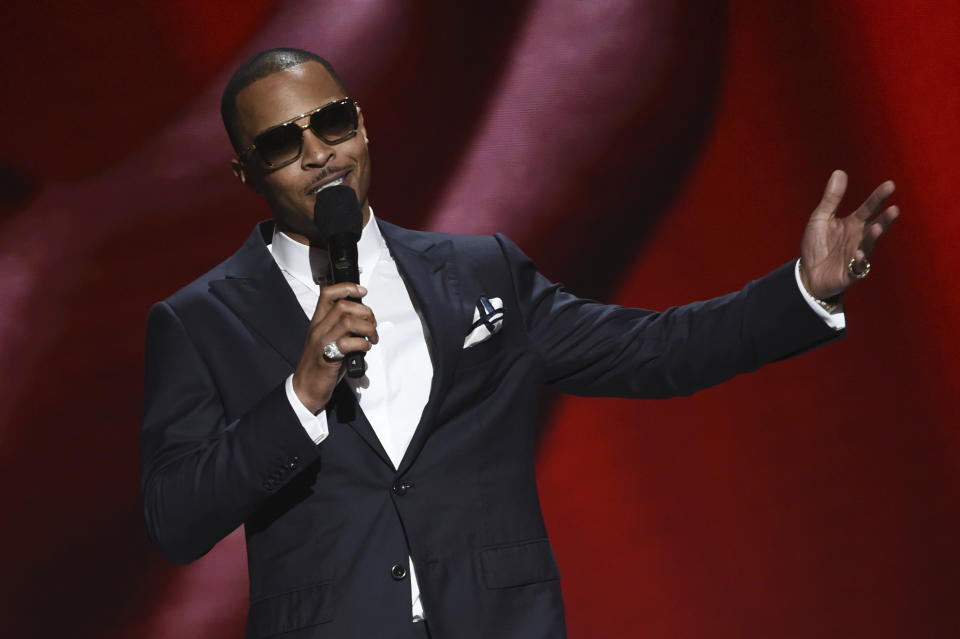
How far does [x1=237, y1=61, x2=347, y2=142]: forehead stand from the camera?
176cm

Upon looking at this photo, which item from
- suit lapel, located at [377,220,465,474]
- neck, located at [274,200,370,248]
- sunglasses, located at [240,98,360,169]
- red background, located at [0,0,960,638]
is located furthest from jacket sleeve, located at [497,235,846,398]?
red background, located at [0,0,960,638]

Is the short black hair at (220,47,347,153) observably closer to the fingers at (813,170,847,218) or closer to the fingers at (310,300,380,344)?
the fingers at (310,300,380,344)

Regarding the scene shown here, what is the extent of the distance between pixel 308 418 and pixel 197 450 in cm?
20

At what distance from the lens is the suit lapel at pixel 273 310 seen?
1.62 m

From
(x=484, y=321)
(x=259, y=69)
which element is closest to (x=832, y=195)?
(x=484, y=321)

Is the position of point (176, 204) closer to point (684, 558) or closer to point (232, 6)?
point (232, 6)

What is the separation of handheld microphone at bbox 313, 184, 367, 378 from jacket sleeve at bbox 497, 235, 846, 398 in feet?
1.36

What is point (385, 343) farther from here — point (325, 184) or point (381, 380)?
point (325, 184)

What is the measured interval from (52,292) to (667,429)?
5.04 feet

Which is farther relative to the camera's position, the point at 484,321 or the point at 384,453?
the point at 484,321

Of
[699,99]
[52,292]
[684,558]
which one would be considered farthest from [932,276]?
[52,292]

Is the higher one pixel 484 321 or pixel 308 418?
pixel 484 321

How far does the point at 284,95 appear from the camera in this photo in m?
1.77

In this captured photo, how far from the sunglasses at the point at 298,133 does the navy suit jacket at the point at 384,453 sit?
17 cm
